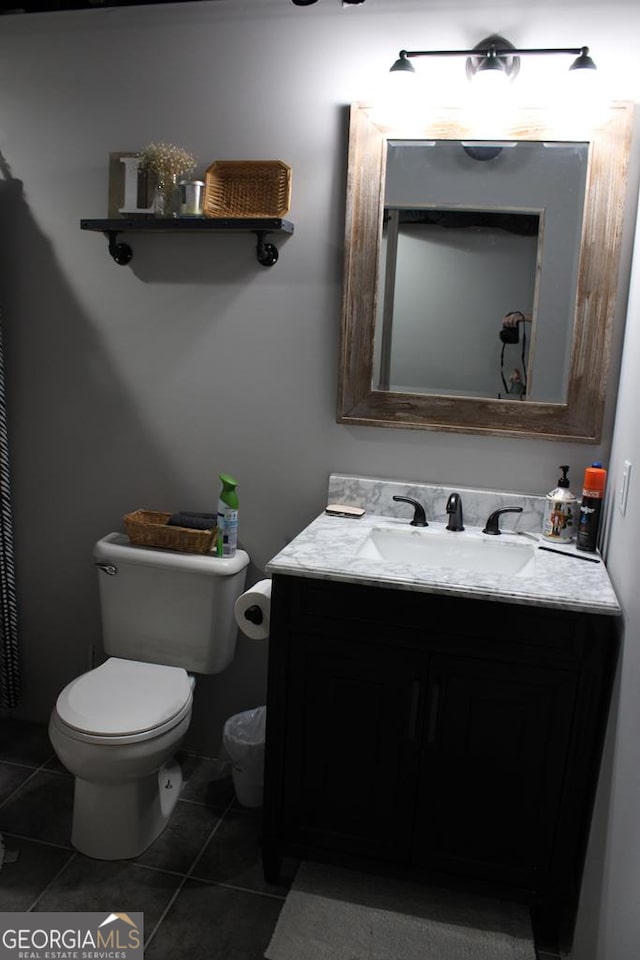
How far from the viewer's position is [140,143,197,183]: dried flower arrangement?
226 cm

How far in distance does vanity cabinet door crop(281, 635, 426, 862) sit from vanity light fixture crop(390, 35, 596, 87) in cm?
147

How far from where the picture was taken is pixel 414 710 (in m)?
1.85

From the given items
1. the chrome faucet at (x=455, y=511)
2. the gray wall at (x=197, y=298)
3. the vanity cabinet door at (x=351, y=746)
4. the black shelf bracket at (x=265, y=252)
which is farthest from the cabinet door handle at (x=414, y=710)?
the black shelf bracket at (x=265, y=252)

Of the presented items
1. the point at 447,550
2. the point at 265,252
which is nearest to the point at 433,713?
the point at 447,550

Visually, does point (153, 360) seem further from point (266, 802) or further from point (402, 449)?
point (266, 802)

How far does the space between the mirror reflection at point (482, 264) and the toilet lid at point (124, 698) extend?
1.12m

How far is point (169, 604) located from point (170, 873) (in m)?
0.73

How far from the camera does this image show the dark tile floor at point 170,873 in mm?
1879

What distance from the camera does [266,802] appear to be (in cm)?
199

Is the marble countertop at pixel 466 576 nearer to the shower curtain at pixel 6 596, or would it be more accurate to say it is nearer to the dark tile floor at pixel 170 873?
the dark tile floor at pixel 170 873

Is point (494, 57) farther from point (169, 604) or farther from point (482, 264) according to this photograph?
point (169, 604)

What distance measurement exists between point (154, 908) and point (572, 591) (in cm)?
129

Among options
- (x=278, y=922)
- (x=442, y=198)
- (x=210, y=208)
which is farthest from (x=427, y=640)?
(x=210, y=208)

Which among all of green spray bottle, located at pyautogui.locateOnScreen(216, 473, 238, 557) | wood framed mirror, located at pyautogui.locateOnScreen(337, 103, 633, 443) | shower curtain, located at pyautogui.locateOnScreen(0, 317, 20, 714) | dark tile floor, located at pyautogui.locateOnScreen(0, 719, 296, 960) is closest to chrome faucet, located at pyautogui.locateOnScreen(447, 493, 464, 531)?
wood framed mirror, located at pyautogui.locateOnScreen(337, 103, 633, 443)
